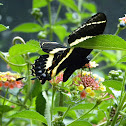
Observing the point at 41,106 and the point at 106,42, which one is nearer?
the point at 106,42

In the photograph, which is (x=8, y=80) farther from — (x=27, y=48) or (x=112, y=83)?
(x=112, y=83)

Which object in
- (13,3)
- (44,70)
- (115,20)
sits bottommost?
(44,70)

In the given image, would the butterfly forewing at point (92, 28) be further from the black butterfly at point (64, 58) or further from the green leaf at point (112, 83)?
the green leaf at point (112, 83)

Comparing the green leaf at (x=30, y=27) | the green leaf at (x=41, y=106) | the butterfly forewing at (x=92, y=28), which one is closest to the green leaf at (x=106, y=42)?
the butterfly forewing at (x=92, y=28)

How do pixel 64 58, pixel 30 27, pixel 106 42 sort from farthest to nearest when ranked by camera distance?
pixel 30 27 < pixel 64 58 < pixel 106 42

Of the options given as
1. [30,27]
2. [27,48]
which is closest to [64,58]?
[27,48]

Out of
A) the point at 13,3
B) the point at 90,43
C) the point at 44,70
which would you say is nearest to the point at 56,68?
the point at 44,70

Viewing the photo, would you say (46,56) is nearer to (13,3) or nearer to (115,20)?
(115,20)
